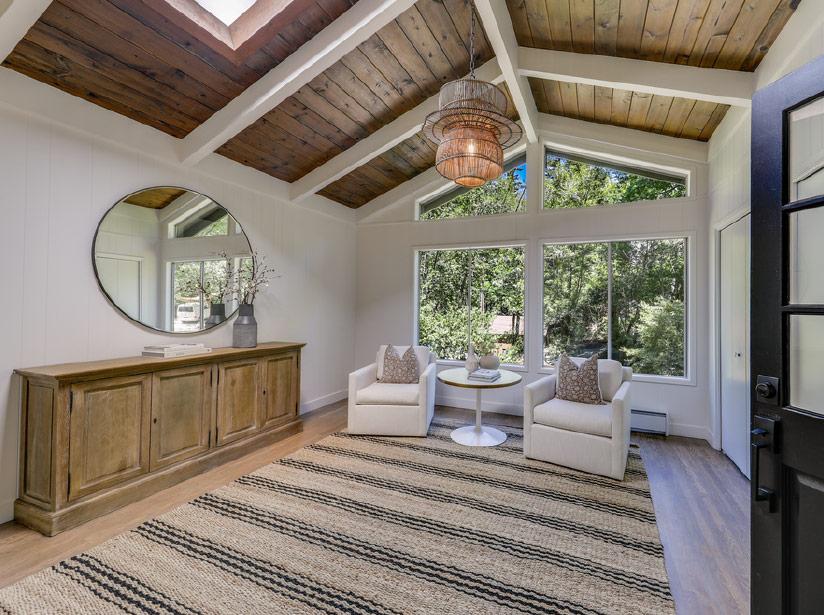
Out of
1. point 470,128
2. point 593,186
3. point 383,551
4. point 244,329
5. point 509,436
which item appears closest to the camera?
point 383,551

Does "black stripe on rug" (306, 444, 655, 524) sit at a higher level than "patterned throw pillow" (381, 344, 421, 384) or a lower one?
lower

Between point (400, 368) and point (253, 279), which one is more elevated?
point (253, 279)

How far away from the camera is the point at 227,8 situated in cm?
264

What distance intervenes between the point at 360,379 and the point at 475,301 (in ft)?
6.08

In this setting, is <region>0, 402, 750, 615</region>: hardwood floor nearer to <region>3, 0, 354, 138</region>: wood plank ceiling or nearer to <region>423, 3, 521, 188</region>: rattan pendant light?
<region>423, 3, 521, 188</region>: rattan pendant light

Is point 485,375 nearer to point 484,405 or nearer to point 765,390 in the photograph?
point 484,405

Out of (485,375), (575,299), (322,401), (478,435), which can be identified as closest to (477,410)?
(478,435)

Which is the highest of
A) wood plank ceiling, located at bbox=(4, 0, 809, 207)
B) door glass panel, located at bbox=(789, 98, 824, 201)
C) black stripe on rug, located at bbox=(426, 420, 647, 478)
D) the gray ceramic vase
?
wood plank ceiling, located at bbox=(4, 0, 809, 207)

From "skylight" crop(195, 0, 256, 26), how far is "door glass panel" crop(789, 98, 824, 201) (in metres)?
2.94

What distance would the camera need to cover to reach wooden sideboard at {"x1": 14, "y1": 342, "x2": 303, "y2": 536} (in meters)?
2.35

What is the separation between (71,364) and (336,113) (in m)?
2.81

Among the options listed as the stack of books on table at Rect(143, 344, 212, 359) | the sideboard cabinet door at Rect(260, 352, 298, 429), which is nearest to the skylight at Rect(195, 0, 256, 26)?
the stack of books on table at Rect(143, 344, 212, 359)

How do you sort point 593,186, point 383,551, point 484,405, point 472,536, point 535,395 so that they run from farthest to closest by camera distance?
point 484,405, point 593,186, point 535,395, point 472,536, point 383,551

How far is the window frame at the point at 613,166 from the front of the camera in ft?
13.6
